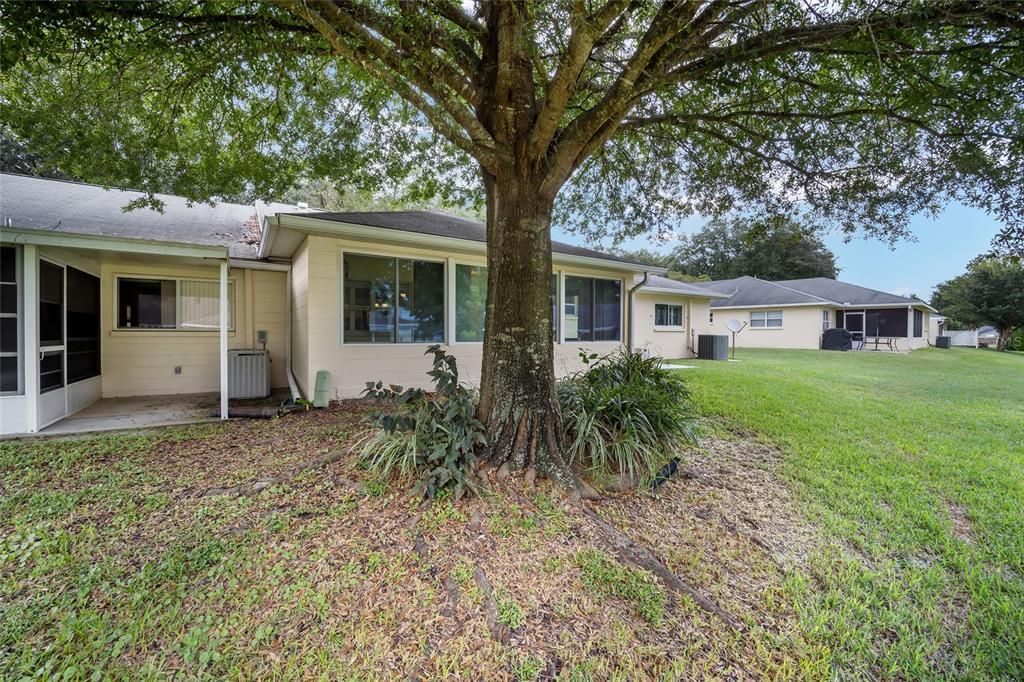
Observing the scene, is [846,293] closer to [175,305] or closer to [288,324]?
[288,324]

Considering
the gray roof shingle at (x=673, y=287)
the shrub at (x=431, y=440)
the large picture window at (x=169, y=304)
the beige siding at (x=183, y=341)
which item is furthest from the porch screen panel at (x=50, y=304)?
the gray roof shingle at (x=673, y=287)

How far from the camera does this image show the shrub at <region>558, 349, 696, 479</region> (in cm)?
371

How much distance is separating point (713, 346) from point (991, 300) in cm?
2358

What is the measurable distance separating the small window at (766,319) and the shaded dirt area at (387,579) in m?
21.0

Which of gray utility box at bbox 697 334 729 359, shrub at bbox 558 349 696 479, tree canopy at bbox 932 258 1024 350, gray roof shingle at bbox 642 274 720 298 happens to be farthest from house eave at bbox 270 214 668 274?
tree canopy at bbox 932 258 1024 350

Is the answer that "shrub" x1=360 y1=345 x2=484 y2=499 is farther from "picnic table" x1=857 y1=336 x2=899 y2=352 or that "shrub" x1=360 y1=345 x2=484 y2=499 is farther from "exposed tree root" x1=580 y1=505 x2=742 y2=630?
"picnic table" x1=857 y1=336 x2=899 y2=352

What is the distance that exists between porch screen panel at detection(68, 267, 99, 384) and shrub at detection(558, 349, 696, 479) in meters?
6.59

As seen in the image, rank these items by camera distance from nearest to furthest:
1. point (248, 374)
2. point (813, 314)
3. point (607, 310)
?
1. point (248, 374)
2. point (607, 310)
3. point (813, 314)

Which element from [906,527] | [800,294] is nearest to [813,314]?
[800,294]

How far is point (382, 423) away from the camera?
347cm

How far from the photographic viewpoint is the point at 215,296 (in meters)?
7.89

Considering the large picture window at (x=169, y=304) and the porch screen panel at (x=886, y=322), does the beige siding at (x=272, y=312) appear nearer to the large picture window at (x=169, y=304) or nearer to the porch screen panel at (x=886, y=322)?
the large picture window at (x=169, y=304)

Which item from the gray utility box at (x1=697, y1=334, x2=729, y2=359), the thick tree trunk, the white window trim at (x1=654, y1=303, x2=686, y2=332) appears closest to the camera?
the thick tree trunk

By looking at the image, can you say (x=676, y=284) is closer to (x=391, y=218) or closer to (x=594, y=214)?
(x=594, y=214)
